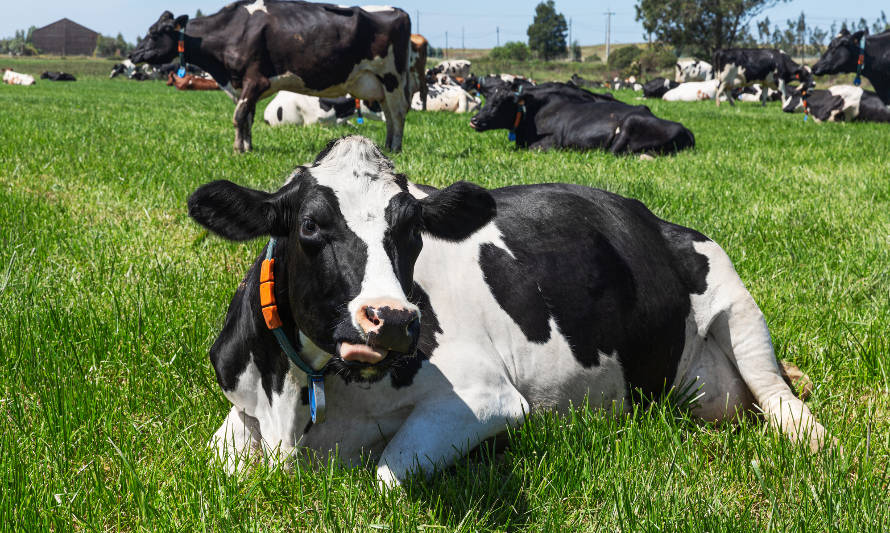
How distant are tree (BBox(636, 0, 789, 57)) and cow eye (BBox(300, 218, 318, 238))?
6835 cm

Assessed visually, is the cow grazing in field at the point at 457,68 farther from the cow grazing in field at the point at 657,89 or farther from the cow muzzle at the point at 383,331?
the cow muzzle at the point at 383,331

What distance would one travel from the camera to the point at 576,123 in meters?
12.6

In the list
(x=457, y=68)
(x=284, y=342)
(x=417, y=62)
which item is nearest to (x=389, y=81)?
(x=417, y=62)

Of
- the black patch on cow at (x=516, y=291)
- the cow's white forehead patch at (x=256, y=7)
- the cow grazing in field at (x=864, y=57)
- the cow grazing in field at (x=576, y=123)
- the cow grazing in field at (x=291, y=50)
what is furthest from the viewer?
the cow grazing in field at (x=864, y=57)

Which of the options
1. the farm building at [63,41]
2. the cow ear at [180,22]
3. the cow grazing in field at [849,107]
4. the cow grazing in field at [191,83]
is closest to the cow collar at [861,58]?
the cow grazing in field at [849,107]

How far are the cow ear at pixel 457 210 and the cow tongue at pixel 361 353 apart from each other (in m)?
0.67

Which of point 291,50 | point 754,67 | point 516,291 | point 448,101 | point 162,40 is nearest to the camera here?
point 516,291

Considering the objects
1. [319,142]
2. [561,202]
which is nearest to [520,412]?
[561,202]

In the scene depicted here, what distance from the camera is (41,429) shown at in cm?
288

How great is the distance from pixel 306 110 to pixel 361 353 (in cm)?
1632

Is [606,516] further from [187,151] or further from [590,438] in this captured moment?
[187,151]

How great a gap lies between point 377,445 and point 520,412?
0.54 meters

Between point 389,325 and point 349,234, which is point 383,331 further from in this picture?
point 349,234

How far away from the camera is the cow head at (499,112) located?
43.4 ft
